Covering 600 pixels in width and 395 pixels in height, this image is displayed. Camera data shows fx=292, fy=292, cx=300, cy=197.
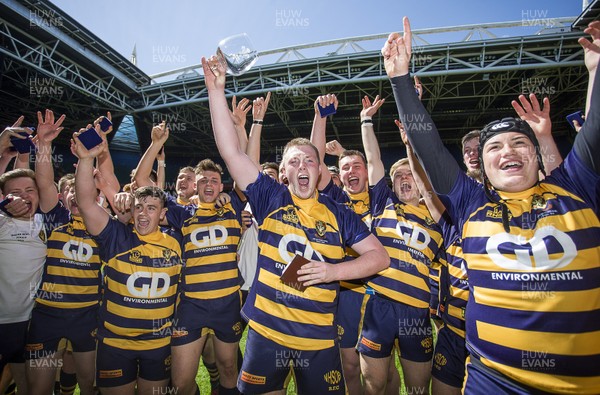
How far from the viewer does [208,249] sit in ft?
10.6

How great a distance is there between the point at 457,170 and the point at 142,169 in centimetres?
352

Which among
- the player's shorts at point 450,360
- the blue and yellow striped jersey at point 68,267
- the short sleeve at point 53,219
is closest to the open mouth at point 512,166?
the player's shorts at point 450,360

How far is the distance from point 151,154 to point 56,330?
6.76 ft

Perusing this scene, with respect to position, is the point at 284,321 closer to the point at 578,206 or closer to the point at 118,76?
the point at 578,206

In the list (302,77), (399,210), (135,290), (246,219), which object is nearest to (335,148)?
(399,210)

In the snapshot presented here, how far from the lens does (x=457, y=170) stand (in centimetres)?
193

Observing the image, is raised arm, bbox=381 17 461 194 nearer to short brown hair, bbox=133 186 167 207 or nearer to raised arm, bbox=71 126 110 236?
short brown hair, bbox=133 186 167 207

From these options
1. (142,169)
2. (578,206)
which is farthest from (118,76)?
Answer: (578,206)

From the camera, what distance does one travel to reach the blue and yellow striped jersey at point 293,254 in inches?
81.7

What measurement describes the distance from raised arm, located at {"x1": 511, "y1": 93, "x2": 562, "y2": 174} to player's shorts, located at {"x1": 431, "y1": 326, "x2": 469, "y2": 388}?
1565 mm

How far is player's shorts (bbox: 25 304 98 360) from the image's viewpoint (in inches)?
112

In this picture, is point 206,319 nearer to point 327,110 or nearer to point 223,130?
point 223,130

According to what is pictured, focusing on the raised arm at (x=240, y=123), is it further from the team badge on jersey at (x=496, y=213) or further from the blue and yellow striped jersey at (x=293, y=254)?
the team badge on jersey at (x=496, y=213)

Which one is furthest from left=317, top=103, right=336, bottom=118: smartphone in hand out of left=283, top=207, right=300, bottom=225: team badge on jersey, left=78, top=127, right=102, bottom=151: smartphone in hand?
left=78, top=127, right=102, bottom=151: smartphone in hand
